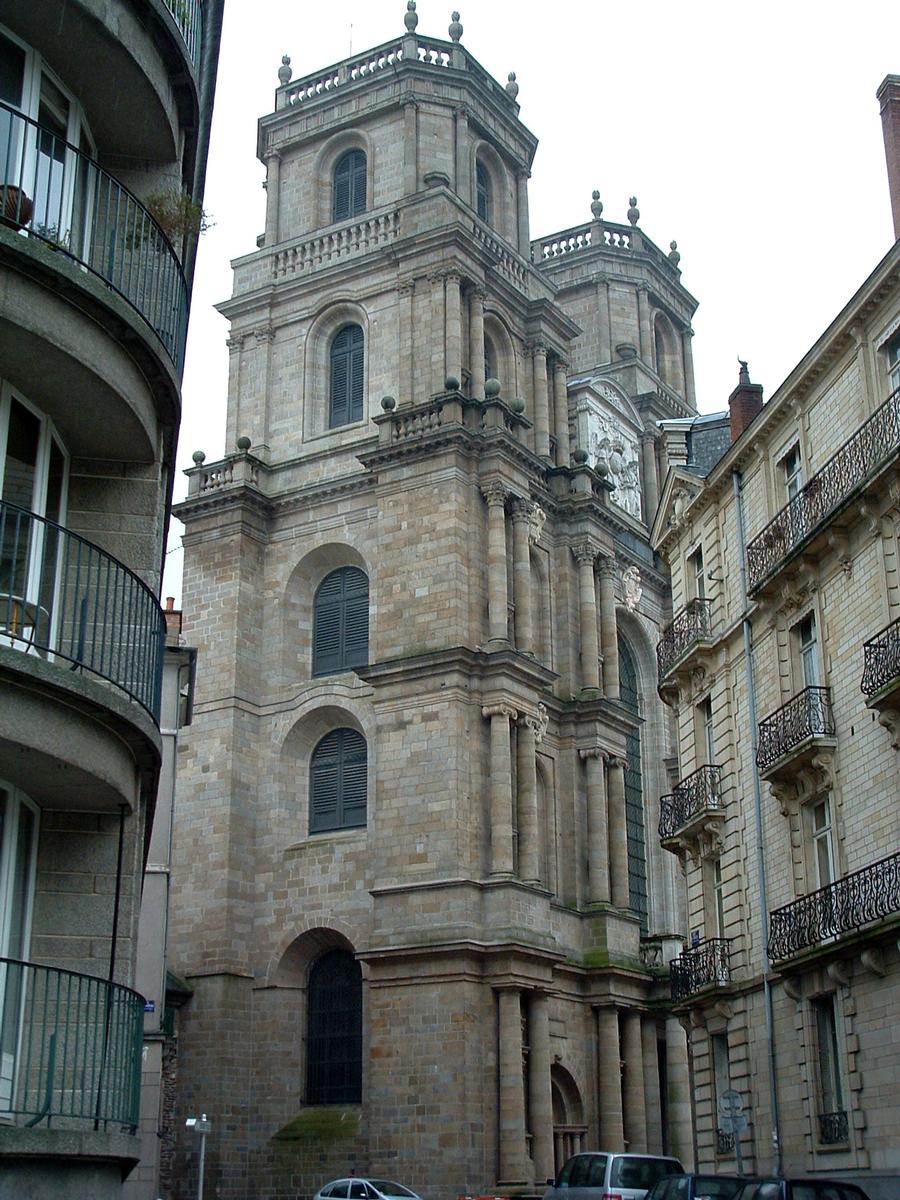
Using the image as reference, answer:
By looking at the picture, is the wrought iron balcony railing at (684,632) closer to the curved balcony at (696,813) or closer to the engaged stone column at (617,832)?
the curved balcony at (696,813)

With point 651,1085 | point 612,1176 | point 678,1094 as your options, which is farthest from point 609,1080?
point 612,1176

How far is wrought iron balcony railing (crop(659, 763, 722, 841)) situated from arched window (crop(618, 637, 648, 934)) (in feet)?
43.6

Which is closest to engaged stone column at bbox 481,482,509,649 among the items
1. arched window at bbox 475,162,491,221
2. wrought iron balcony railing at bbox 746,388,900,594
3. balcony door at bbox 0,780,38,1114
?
wrought iron balcony railing at bbox 746,388,900,594

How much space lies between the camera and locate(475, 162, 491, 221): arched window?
48.1 meters

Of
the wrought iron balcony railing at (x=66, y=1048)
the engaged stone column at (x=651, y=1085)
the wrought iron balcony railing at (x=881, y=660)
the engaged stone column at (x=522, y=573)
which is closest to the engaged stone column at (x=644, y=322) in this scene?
the engaged stone column at (x=522, y=573)

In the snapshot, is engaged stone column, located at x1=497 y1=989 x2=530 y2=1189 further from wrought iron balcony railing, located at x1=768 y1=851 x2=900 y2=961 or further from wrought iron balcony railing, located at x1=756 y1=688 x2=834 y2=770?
wrought iron balcony railing, located at x1=756 y1=688 x2=834 y2=770

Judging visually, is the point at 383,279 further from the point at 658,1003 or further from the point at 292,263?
the point at 658,1003

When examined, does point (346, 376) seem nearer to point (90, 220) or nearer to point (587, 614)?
point (587, 614)

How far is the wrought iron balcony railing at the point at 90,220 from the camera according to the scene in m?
10.2

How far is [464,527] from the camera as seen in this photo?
129ft

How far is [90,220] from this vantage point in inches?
453

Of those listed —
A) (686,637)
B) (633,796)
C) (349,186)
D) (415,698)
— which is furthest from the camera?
(349,186)

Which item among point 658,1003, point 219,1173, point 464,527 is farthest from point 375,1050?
point 464,527

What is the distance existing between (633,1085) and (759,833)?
16.4m
